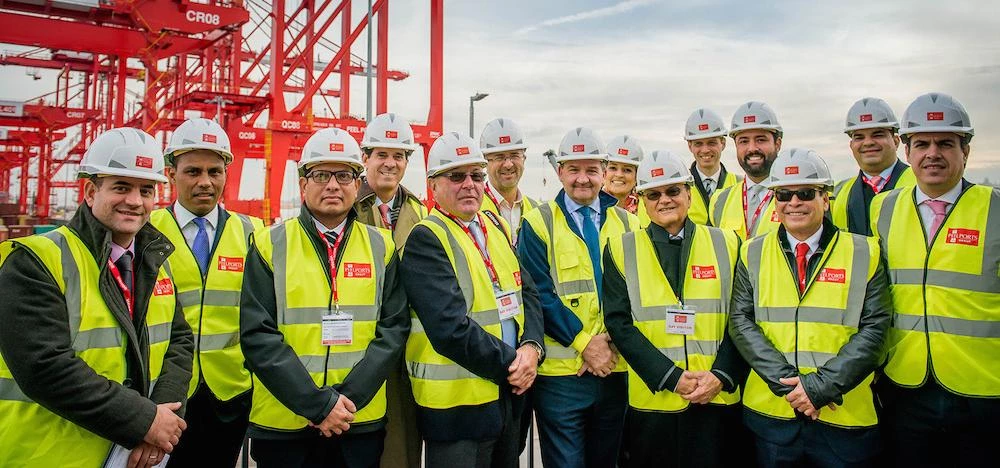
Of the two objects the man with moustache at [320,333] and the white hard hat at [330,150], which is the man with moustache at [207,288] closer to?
the man with moustache at [320,333]

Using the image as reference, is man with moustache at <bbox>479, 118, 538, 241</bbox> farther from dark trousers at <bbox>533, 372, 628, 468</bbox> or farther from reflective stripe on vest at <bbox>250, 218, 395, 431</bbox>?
reflective stripe on vest at <bbox>250, 218, 395, 431</bbox>

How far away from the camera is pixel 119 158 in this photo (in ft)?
7.90

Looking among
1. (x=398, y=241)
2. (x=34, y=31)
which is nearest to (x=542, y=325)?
(x=398, y=241)

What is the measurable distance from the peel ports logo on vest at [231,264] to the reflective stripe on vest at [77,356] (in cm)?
100

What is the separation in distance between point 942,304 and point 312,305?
3001 mm

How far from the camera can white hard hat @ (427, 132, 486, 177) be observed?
3.09 metres

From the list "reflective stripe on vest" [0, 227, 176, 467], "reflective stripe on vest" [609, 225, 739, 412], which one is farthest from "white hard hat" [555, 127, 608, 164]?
"reflective stripe on vest" [0, 227, 176, 467]

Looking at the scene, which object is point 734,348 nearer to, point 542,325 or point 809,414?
point 809,414

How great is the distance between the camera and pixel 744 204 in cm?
454

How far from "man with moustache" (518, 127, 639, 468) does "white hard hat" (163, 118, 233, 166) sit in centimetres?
182

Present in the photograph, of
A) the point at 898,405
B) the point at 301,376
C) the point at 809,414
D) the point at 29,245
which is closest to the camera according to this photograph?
the point at 29,245

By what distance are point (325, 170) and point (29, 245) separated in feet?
3.86

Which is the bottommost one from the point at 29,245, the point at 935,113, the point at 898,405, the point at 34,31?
the point at 898,405

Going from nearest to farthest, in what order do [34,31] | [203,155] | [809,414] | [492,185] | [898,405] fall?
[809,414] < [898,405] < [203,155] < [492,185] < [34,31]
